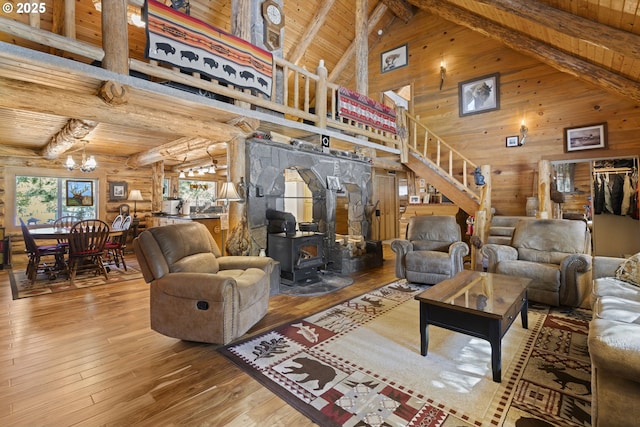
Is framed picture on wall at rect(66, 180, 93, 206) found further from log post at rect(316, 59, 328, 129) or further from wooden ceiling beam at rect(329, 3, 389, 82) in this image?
wooden ceiling beam at rect(329, 3, 389, 82)

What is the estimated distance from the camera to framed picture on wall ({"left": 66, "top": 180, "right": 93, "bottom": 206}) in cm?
697

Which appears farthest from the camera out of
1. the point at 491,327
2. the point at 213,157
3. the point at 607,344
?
the point at 213,157

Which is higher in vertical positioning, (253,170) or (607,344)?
(253,170)

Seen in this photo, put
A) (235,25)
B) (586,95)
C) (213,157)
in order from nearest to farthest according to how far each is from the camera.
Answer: (235,25) → (586,95) → (213,157)

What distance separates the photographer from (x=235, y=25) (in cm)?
420

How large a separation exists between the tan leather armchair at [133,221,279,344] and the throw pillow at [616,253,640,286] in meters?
3.25

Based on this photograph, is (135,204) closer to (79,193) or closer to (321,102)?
(79,193)

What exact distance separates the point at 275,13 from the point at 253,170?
2.52 metres

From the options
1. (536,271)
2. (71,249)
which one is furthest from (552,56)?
(71,249)

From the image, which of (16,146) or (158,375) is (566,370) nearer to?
(158,375)

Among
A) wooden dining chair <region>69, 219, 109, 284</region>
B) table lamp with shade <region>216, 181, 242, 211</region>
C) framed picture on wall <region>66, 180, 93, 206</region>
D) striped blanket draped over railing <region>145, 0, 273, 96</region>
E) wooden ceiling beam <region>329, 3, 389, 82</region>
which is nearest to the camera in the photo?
striped blanket draped over railing <region>145, 0, 273, 96</region>

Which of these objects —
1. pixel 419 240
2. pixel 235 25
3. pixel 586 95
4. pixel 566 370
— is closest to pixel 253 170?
pixel 235 25

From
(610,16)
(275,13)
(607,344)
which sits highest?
(275,13)

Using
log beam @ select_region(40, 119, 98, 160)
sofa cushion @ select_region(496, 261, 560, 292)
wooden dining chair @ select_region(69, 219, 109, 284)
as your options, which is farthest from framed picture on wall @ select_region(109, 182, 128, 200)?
sofa cushion @ select_region(496, 261, 560, 292)
